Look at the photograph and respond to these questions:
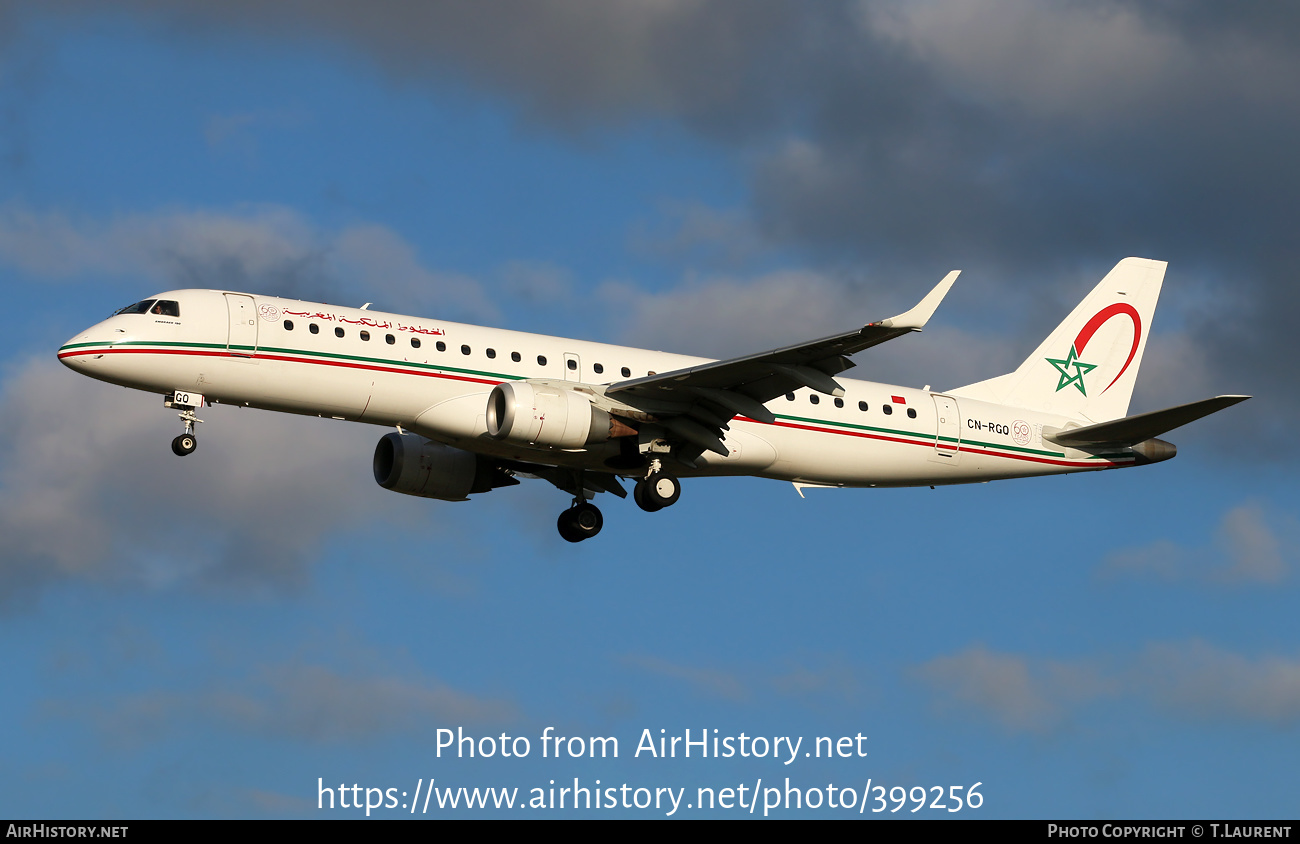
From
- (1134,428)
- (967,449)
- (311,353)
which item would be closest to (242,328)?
(311,353)

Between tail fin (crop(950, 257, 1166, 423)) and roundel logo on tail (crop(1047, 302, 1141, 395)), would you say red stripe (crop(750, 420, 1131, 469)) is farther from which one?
roundel logo on tail (crop(1047, 302, 1141, 395))

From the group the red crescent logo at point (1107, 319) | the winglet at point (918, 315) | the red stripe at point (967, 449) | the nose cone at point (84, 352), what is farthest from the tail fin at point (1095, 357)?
the nose cone at point (84, 352)

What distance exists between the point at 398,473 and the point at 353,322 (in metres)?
6.11

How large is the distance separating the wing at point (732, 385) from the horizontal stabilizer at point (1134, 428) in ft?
28.2

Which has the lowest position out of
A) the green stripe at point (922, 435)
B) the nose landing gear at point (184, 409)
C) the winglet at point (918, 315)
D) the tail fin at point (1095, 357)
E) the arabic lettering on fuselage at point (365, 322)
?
the nose landing gear at point (184, 409)

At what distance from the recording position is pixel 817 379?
34.9 m

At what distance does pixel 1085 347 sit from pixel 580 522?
51.6 ft

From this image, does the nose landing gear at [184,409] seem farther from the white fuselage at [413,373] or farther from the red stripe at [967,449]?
the red stripe at [967,449]

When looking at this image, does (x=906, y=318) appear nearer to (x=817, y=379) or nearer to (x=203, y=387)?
(x=817, y=379)

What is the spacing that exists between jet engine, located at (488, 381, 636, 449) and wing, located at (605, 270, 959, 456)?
3.48 feet

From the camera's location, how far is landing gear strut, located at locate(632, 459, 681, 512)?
38031 mm

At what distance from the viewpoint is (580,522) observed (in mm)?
41250

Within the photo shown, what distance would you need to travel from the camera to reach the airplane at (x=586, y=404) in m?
35.0

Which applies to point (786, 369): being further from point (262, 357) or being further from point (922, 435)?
point (262, 357)
